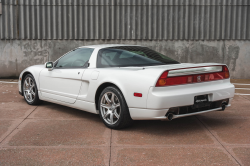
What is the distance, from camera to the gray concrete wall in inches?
457

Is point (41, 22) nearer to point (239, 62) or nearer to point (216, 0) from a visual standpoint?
point (216, 0)

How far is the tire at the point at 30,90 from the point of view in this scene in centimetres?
653

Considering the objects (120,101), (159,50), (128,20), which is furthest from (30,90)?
(159,50)

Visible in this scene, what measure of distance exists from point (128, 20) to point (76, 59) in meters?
6.22

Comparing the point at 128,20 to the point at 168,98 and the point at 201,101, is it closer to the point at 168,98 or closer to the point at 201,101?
the point at 201,101

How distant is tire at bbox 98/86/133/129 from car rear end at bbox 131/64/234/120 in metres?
0.18

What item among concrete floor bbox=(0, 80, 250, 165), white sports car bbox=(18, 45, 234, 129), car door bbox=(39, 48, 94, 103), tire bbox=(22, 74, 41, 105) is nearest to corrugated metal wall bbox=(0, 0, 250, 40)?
tire bbox=(22, 74, 41, 105)

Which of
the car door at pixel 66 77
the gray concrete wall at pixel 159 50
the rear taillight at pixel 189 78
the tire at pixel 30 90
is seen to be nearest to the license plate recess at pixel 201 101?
the rear taillight at pixel 189 78

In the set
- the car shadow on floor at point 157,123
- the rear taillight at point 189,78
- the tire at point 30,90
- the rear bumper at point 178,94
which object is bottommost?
the car shadow on floor at point 157,123

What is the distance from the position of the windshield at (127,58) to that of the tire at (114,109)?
1.76ft

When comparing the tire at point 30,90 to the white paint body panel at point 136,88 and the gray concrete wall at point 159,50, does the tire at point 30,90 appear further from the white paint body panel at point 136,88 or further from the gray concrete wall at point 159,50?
the gray concrete wall at point 159,50

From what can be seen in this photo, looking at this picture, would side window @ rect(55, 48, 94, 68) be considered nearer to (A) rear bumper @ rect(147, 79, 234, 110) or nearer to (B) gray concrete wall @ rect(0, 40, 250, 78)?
(A) rear bumper @ rect(147, 79, 234, 110)

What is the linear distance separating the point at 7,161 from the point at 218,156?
93.0 inches

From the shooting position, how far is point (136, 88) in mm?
4312
